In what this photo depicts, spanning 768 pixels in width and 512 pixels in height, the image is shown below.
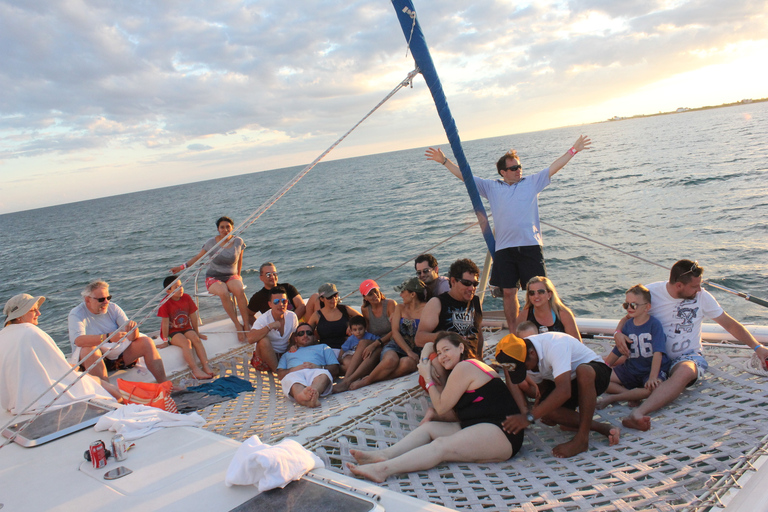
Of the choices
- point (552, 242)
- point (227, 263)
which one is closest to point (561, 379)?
point (227, 263)

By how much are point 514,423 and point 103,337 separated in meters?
3.60

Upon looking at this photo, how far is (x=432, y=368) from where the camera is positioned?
315 centimetres

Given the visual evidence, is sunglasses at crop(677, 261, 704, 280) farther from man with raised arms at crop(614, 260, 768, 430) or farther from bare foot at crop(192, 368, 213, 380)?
bare foot at crop(192, 368, 213, 380)

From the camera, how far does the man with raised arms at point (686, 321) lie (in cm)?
328

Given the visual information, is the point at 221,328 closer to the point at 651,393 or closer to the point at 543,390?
the point at 543,390

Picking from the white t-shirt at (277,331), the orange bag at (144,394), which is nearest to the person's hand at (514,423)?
the orange bag at (144,394)

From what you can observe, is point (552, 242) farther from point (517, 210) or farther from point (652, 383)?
point (652, 383)

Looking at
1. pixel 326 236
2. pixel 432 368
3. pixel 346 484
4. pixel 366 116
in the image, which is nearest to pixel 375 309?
pixel 432 368

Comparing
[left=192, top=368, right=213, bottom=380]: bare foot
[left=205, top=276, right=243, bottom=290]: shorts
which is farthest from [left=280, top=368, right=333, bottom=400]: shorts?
[left=205, top=276, right=243, bottom=290]: shorts

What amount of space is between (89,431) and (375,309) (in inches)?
102

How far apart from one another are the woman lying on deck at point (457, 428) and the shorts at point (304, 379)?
1484mm

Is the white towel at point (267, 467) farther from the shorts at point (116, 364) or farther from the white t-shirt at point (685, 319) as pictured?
the shorts at point (116, 364)

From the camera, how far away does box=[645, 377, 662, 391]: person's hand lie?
3.29 meters

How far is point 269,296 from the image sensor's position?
5.53 m
